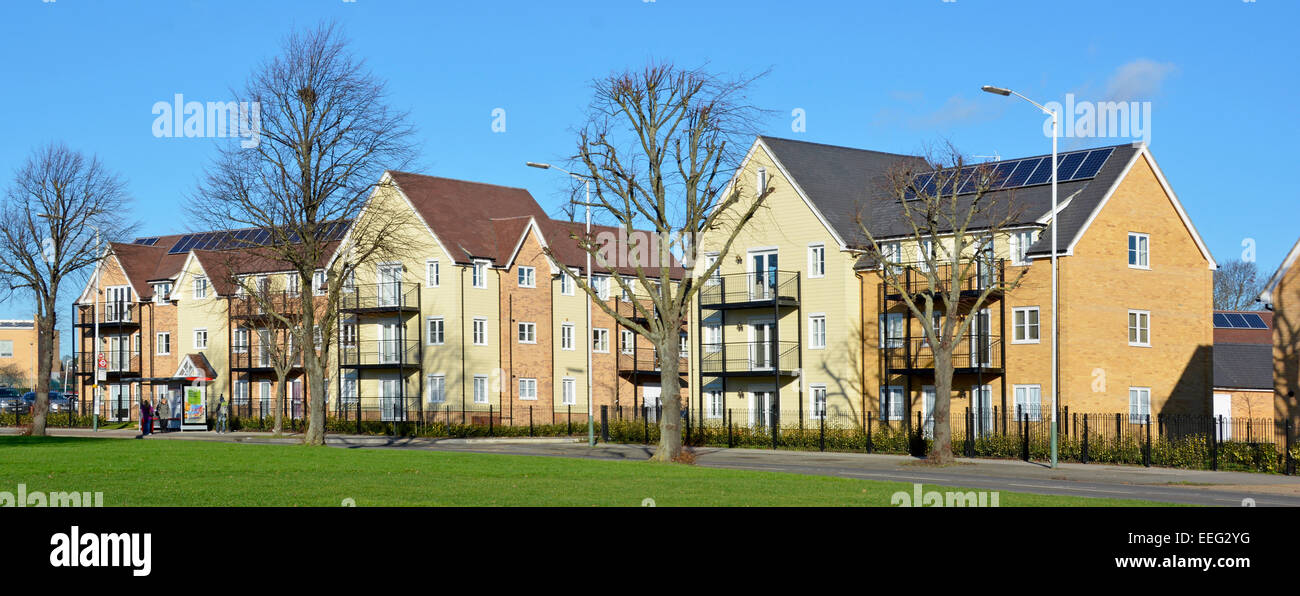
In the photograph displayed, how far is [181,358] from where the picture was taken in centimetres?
6956

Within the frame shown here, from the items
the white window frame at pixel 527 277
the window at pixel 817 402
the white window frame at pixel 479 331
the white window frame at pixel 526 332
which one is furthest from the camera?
the white window frame at pixel 527 277

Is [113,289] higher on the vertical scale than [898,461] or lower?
higher

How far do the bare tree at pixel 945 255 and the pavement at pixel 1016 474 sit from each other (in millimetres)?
2160

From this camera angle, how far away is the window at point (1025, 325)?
137 ft

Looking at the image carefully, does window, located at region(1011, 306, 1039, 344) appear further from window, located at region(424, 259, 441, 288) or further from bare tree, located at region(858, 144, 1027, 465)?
window, located at region(424, 259, 441, 288)

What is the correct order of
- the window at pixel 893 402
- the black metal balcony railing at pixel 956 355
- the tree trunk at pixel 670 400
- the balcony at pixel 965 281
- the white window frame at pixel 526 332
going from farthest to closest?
the white window frame at pixel 526 332 → the window at pixel 893 402 → the black metal balcony railing at pixel 956 355 → the balcony at pixel 965 281 → the tree trunk at pixel 670 400

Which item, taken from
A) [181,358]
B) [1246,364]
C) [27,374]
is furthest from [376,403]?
[27,374]

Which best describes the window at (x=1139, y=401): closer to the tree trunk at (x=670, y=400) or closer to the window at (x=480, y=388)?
the tree trunk at (x=670, y=400)

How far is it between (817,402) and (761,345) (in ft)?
10.3

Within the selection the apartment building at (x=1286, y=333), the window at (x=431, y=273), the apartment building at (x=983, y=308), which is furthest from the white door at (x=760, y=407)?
the apartment building at (x=1286, y=333)

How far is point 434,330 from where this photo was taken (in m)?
59.2

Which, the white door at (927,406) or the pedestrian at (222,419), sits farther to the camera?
the pedestrian at (222,419)
